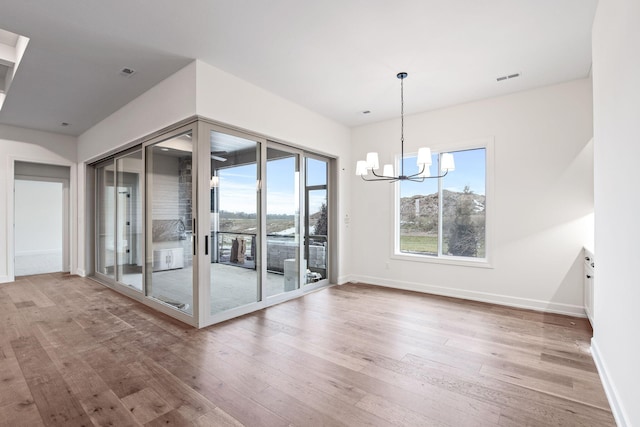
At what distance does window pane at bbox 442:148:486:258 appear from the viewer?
4.72 m

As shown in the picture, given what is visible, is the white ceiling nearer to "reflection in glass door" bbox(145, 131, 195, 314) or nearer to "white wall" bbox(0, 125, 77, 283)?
"reflection in glass door" bbox(145, 131, 195, 314)

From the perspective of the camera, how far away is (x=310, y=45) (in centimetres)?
312

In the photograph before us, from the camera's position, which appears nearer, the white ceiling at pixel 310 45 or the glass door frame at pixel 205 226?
the white ceiling at pixel 310 45

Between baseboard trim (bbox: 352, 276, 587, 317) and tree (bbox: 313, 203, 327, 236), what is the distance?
1.22m

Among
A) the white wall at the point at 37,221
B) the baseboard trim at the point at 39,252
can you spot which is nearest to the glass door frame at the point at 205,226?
the white wall at the point at 37,221

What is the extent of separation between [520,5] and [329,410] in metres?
3.53

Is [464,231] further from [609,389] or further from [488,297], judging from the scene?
[609,389]

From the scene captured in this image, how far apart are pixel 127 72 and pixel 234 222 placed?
7.32ft

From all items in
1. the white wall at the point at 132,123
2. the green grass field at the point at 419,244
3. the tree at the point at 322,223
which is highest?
the white wall at the point at 132,123

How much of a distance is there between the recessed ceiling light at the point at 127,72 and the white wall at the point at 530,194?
13.8 feet

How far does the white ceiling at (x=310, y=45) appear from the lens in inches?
101

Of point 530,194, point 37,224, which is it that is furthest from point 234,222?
point 37,224

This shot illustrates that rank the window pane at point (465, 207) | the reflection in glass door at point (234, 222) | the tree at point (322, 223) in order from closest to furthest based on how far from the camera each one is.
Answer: the reflection in glass door at point (234, 222) < the window pane at point (465, 207) < the tree at point (322, 223)

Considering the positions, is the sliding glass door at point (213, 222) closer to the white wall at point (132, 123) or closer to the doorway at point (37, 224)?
the white wall at point (132, 123)
